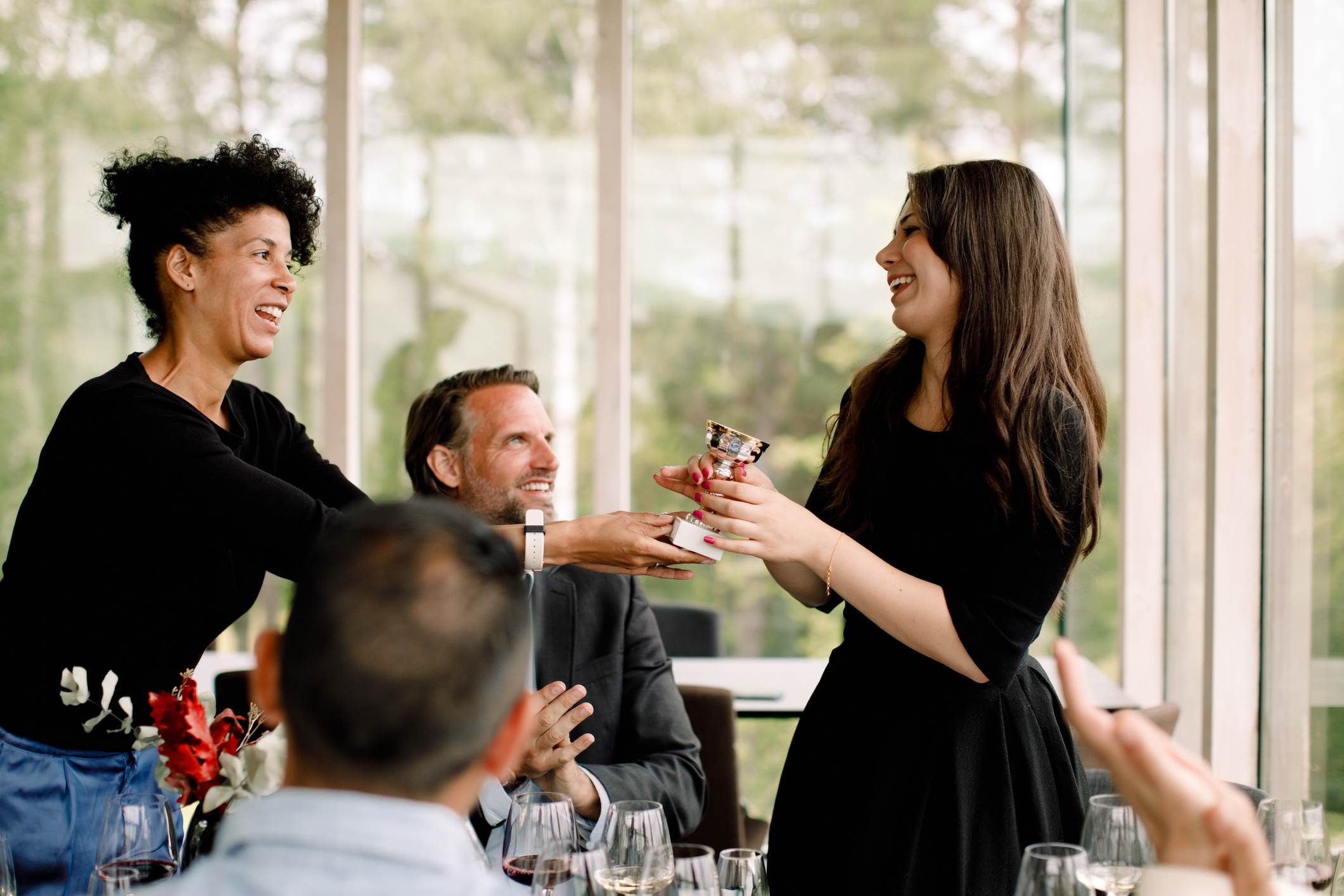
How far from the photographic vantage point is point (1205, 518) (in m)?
3.07

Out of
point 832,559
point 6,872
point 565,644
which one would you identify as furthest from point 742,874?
point 565,644

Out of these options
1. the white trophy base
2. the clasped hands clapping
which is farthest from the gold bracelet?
the clasped hands clapping

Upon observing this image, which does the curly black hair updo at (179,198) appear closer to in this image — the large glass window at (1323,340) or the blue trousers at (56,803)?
the blue trousers at (56,803)

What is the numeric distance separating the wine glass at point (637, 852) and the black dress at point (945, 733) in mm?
501

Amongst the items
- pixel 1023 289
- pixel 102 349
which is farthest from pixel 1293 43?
pixel 102 349

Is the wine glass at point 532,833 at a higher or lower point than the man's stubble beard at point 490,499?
lower

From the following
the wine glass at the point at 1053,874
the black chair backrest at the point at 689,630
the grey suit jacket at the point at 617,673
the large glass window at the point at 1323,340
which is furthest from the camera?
the black chair backrest at the point at 689,630

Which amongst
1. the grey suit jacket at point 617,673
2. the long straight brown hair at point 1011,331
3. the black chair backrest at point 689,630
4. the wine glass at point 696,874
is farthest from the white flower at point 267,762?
the black chair backrest at point 689,630

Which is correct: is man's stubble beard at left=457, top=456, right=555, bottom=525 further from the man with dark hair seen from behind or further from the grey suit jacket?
the man with dark hair seen from behind

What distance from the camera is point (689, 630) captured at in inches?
159

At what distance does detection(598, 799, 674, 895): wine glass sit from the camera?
4.41 feet

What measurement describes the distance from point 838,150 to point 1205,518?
2061mm

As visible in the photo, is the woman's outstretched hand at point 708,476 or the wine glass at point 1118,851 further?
the woman's outstretched hand at point 708,476

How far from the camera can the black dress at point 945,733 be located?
1.71 meters
